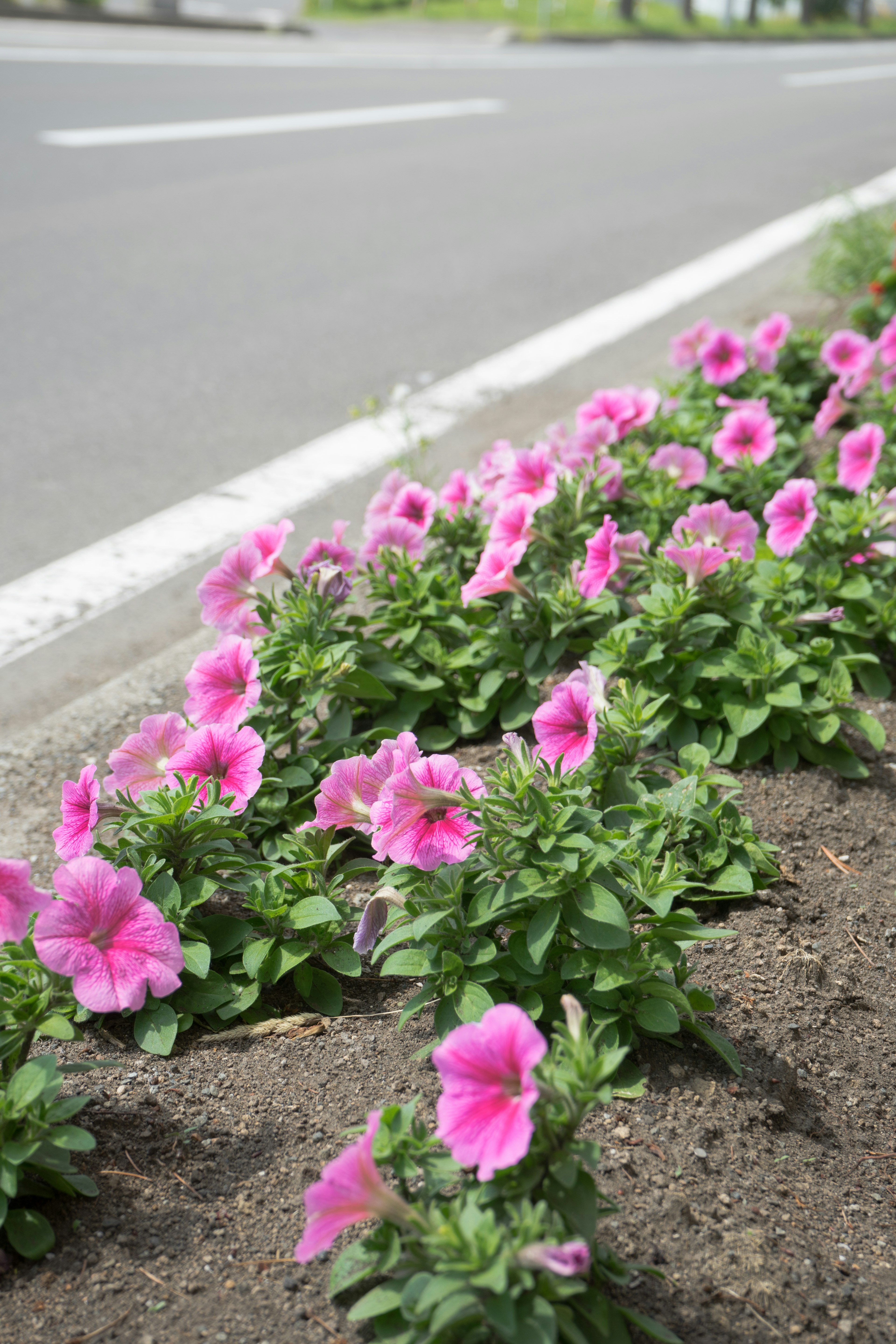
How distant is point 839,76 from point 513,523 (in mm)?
22422

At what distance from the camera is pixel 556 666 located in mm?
2594

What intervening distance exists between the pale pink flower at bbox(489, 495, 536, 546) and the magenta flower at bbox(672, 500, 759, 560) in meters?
0.36

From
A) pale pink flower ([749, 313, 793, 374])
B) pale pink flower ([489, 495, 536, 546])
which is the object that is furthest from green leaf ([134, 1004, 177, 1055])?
pale pink flower ([749, 313, 793, 374])

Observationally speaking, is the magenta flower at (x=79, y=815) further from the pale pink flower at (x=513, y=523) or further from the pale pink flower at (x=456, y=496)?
the pale pink flower at (x=456, y=496)

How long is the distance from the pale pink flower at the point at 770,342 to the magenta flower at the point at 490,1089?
3213 mm

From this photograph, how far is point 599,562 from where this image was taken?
2.38 metres

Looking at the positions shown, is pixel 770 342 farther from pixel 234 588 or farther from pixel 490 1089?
pixel 490 1089

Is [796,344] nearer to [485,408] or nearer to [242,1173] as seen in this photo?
[485,408]

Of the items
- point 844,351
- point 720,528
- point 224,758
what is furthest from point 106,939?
point 844,351

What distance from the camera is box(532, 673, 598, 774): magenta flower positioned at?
5.83 feet

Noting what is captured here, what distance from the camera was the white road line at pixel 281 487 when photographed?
3.35m

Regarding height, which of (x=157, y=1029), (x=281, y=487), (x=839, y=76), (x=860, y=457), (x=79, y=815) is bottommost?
(x=157, y=1029)

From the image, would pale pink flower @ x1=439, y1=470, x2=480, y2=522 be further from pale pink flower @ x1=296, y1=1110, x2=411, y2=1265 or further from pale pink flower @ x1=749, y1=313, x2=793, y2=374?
pale pink flower @ x1=296, y1=1110, x2=411, y2=1265

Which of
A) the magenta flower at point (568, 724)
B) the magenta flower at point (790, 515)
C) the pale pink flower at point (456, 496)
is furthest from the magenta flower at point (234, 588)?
the magenta flower at point (790, 515)
